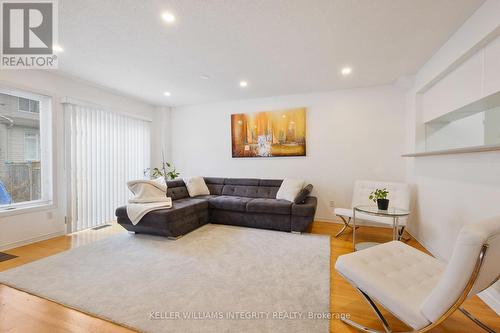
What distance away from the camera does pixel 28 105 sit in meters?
3.15

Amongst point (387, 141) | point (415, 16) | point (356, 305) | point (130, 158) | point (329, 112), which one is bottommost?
point (356, 305)

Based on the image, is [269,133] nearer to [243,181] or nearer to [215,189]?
[243,181]

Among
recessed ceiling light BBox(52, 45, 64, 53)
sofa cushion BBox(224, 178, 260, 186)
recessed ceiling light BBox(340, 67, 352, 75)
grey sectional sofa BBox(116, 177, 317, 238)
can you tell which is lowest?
grey sectional sofa BBox(116, 177, 317, 238)

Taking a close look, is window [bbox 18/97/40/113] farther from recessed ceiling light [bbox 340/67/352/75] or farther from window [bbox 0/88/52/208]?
recessed ceiling light [bbox 340/67/352/75]

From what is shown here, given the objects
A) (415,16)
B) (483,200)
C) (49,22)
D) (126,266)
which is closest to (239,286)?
(126,266)

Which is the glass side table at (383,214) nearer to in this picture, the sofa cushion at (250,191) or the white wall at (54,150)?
the sofa cushion at (250,191)

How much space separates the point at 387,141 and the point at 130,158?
502cm

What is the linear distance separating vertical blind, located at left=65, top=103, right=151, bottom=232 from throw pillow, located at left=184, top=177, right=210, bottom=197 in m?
1.27

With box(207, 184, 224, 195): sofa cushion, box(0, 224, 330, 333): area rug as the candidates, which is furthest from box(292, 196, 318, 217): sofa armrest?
box(207, 184, 224, 195): sofa cushion

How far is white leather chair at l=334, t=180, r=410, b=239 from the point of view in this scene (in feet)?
9.27

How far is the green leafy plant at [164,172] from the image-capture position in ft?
16.0

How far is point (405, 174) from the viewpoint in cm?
363

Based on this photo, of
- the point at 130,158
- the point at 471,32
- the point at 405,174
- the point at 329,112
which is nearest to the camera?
the point at 471,32

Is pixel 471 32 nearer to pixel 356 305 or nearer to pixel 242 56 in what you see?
pixel 242 56
